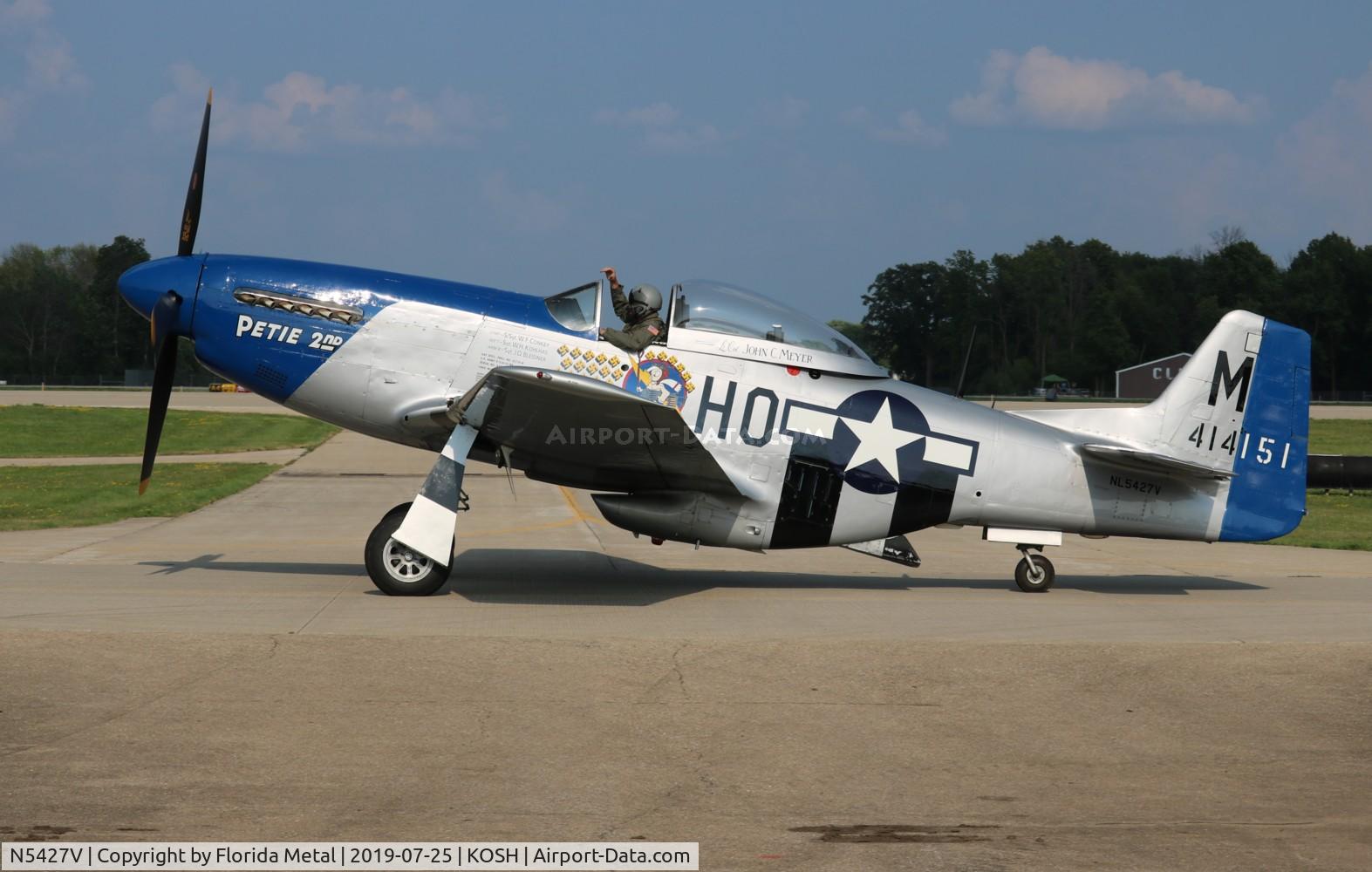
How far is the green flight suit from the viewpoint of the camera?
10914mm

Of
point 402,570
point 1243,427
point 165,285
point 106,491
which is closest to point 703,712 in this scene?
point 402,570

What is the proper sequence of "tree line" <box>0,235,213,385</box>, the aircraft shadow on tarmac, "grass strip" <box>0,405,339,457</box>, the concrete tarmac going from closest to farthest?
the concrete tarmac, the aircraft shadow on tarmac, "grass strip" <box>0,405,339,457</box>, "tree line" <box>0,235,213,385</box>

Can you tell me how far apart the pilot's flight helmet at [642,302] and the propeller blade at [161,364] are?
13.2 ft

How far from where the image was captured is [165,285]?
10898 mm

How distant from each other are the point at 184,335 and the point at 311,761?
6.34 m

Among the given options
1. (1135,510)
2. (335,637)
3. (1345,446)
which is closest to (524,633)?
(335,637)

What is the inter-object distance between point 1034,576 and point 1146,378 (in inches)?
3886

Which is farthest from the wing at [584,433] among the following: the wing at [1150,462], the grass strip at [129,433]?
the grass strip at [129,433]

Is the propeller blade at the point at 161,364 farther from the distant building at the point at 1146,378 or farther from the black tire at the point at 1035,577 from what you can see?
the distant building at the point at 1146,378

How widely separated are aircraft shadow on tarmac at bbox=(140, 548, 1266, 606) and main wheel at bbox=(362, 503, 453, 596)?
0.24 metres

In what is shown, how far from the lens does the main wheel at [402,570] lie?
10.7 meters

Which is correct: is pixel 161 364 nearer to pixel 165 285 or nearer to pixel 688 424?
pixel 165 285

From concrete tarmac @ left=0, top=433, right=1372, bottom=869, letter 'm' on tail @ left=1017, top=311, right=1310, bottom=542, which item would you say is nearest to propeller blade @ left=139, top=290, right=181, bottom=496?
concrete tarmac @ left=0, top=433, right=1372, bottom=869

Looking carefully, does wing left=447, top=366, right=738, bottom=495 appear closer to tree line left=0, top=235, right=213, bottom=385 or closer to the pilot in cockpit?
the pilot in cockpit
